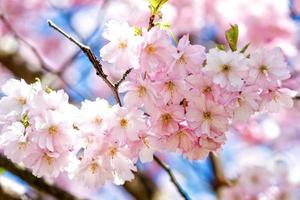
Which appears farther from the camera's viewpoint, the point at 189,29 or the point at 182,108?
the point at 189,29

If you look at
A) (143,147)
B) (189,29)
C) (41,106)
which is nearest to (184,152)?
(143,147)

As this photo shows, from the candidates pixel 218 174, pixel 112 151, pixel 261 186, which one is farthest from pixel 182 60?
pixel 218 174

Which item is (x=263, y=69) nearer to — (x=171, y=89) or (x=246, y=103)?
(x=246, y=103)

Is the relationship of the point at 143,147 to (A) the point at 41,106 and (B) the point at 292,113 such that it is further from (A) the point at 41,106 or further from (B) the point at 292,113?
(B) the point at 292,113

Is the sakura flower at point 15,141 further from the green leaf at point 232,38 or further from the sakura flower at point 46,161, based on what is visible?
the green leaf at point 232,38

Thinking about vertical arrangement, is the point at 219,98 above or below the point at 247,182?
above

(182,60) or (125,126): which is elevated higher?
(182,60)

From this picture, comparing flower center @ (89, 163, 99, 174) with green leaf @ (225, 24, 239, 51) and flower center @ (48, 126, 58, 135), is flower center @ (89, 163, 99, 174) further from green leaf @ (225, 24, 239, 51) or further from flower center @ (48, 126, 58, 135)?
green leaf @ (225, 24, 239, 51)
